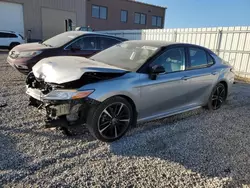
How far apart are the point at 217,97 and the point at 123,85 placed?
2.86 m

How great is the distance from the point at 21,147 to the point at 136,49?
101 inches

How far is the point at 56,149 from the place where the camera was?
9.75 ft

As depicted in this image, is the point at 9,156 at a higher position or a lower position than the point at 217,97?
lower

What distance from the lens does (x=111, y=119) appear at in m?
3.23

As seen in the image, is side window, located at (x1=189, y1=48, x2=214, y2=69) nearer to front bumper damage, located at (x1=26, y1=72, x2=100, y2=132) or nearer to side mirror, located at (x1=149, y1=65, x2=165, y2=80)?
side mirror, located at (x1=149, y1=65, x2=165, y2=80)

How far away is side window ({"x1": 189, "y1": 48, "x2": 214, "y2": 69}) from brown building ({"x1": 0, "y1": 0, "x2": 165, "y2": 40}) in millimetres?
20624

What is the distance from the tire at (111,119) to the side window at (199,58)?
5.83ft

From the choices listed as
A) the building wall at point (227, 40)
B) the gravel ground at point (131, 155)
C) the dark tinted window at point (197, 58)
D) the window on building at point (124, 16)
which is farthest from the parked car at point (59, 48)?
the window on building at point (124, 16)

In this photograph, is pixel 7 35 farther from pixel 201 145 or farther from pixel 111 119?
pixel 201 145

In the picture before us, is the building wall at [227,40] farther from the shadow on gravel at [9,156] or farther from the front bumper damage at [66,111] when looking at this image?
the shadow on gravel at [9,156]

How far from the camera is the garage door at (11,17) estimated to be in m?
19.6

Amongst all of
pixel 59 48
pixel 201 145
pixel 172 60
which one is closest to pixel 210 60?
pixel 172 60

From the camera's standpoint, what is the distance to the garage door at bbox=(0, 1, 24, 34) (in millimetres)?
19594

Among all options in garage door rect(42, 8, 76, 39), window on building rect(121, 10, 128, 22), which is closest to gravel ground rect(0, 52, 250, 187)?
garage door rect(42, 8, 76, 39)
